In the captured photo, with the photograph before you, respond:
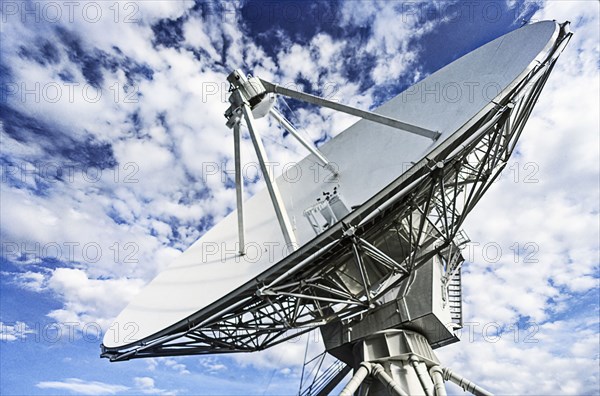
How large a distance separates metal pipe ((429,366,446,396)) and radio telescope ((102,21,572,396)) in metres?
0.03

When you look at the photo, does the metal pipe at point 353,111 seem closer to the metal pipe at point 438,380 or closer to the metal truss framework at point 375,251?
the metal truss framework at point 375,251

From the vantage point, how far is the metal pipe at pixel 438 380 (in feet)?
38.0

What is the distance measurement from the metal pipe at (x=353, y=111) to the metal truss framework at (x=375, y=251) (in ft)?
3.97

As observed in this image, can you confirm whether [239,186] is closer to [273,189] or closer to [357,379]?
[273,189]

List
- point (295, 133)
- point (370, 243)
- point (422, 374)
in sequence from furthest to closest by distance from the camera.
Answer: point (295, 133) < point (422, 374) < point (370, 243)

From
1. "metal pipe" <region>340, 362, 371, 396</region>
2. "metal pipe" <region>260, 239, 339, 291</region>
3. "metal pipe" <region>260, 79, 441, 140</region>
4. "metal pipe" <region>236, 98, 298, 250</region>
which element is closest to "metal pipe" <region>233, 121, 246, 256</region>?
"metal pipe" <region>236, 98, 298, 250</region>

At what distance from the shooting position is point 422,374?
38.6 feet

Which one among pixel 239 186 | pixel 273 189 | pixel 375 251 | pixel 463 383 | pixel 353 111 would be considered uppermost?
pixel 353 111

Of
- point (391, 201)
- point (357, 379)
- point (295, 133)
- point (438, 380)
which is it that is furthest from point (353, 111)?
point (438, 380)

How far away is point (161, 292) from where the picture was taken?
42.5 ft

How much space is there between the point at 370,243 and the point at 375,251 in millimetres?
895

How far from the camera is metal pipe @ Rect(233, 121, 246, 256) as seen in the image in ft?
42.0

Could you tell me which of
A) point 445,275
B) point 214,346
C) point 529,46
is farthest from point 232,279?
point 529,46

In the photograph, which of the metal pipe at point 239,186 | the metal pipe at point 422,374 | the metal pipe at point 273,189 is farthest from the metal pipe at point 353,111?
the metal pipe at point 422,374
